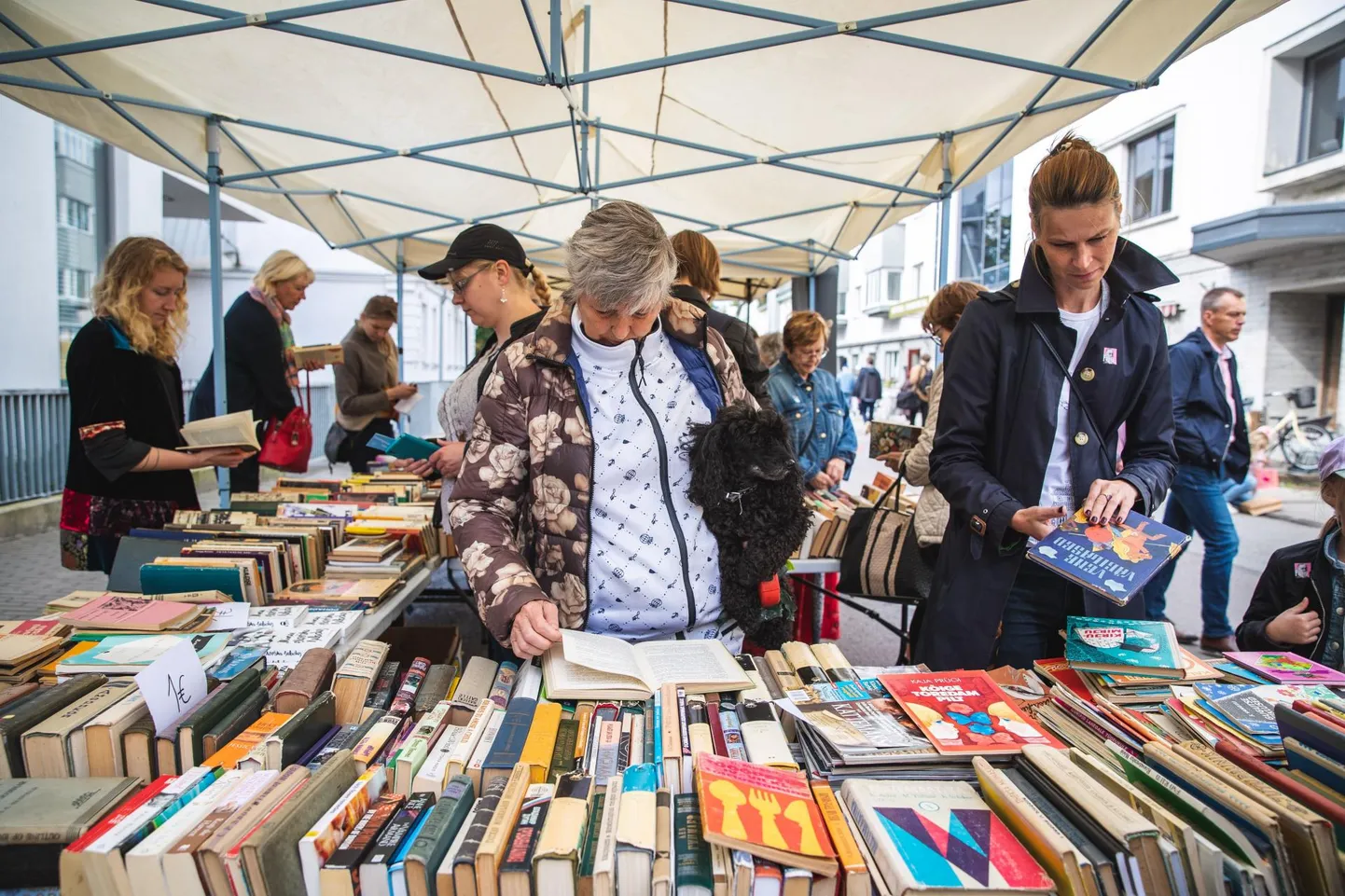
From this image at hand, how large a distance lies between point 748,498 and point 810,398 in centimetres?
269

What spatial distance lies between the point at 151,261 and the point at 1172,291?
49.4 feet

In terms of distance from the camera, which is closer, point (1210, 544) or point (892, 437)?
point (892, 437)

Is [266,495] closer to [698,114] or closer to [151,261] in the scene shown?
[151,261]

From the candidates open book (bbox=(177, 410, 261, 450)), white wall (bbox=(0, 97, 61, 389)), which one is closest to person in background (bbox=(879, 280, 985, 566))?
open book (bbox=(177, 410, 261, 450))

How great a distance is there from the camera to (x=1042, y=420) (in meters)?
1.75

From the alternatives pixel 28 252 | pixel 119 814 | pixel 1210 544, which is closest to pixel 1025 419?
pixel 119 814

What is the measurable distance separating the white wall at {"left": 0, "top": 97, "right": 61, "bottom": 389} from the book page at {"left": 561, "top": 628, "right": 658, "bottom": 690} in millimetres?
7622

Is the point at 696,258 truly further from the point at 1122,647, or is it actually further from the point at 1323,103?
the point at 1323,103

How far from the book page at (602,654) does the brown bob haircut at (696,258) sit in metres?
1.82

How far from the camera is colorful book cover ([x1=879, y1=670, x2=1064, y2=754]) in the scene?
3.91 ft

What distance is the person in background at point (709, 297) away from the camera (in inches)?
81.7

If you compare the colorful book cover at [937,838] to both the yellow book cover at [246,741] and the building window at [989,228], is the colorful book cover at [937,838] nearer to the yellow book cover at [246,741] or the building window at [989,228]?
the yellow book cover at [246,741]

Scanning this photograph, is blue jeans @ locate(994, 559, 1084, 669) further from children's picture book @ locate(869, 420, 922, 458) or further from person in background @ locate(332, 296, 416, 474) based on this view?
person in background @ locate(332, 296, 416, 474)

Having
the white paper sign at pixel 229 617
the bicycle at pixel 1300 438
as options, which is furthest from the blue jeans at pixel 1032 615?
the bicycle at pixel 1300 438
